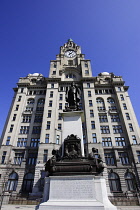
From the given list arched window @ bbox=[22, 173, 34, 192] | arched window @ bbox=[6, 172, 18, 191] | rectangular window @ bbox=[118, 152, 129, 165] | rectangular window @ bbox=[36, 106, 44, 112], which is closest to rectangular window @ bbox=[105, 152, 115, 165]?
rectangular window @ bbox=[118, 152, 129, 165]

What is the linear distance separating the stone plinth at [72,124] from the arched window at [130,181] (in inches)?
1282

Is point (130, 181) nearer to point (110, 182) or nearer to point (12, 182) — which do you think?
point (110, 182)

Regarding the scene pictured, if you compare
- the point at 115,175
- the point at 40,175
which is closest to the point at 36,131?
the point at 40,175

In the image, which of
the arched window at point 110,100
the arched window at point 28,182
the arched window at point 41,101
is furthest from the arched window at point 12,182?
the arched window at point 110,100

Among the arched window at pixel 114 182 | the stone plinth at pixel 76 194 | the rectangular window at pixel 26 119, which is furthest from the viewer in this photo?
the rectangular window at pixel 26 119

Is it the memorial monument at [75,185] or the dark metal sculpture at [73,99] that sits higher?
the dark metal sculpture at [73,99]

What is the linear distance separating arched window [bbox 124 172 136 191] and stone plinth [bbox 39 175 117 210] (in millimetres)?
33527

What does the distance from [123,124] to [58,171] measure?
40514 millimetres

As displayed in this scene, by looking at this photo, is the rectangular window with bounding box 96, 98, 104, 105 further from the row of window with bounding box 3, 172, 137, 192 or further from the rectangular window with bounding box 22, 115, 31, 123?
the rectangular window with bounding box 22, 115, 31, 123

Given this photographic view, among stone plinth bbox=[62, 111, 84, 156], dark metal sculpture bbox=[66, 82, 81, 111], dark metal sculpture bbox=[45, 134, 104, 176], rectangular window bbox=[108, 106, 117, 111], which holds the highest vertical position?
rectangular window bbox=[108, 106, 117, 111]

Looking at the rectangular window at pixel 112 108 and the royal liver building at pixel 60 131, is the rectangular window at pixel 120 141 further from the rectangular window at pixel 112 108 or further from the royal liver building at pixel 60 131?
the rectangular window at pixel 112 108

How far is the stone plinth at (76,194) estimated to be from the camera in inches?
275

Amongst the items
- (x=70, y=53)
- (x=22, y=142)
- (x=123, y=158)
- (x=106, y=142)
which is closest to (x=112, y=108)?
(x=106, y=142)

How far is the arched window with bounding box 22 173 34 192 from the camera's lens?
112 ft
